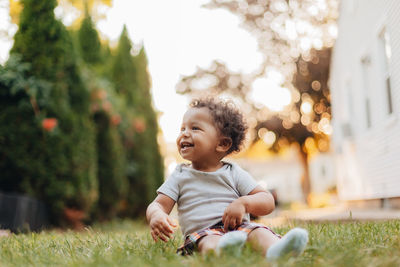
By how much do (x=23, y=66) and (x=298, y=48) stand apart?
58.9 ft

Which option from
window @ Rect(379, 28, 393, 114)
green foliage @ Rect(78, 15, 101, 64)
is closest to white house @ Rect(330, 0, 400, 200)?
window @ Rect(379, 28, 393, 114)

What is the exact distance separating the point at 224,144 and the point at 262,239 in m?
0.73

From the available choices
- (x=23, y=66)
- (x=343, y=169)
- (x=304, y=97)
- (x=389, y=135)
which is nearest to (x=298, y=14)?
(x=304, y=97)

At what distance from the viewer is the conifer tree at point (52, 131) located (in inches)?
263

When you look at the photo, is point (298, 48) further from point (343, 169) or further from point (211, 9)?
point (343, 169)

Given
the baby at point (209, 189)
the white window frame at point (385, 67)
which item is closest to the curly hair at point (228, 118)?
the baby at point (209, 189)

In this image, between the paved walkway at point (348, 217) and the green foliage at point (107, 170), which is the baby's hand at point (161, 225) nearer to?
the paved walkway at point (348, 217)

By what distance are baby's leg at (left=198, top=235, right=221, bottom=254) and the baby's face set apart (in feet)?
1.70

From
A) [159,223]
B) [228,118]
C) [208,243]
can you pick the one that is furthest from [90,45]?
[208,243]

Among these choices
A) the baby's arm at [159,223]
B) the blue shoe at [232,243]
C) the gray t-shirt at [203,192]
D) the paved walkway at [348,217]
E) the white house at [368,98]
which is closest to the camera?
the blue shoe at [232,243]

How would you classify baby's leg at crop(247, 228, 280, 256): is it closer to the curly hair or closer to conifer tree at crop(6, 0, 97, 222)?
the curly hair

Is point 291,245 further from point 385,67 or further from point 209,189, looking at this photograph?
point 385,67

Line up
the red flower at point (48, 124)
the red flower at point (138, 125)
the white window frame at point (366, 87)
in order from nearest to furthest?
the red flower at point (48, 124), the white window frame at point (366, 87), the red flower at point (138, 125)

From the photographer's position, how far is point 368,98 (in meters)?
10.1
